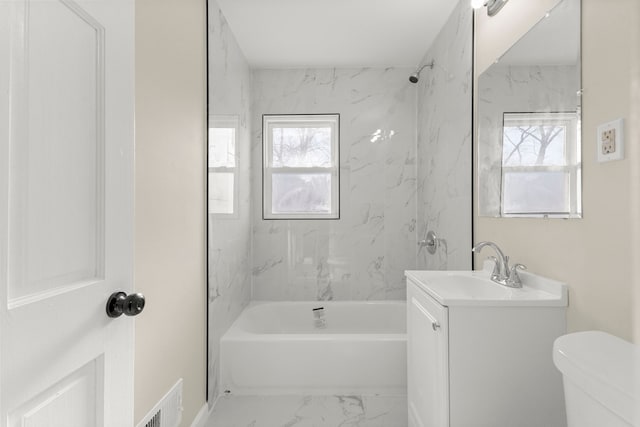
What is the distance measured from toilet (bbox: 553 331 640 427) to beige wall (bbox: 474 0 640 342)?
142mm

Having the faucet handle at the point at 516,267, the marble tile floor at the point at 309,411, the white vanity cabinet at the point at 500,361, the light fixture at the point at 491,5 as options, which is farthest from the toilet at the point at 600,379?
the light fixture at the point at 491,5

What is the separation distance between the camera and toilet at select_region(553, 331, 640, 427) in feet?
2.46

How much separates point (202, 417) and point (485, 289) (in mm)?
1663

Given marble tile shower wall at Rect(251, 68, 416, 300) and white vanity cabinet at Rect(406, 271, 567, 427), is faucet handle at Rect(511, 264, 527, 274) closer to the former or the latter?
white vanity cabinet at Rect(406, 271, 567, 427)

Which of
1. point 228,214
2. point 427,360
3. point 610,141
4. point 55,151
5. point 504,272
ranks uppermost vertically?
point 610,141

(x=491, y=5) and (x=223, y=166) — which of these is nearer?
(x=491, y=5)

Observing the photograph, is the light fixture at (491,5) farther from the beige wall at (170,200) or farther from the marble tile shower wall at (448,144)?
the beige wall at (170,200)

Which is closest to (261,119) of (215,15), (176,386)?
(215,15)

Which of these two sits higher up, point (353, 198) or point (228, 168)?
point (228, 168)

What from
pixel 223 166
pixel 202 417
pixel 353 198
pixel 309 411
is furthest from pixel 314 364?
pixel 353 198

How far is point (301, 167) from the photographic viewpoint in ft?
11.0

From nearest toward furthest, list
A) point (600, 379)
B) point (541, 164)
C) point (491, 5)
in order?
point (600, 379) → point (541, 164) → point (491, 5)

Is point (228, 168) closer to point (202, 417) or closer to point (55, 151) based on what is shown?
point (202, 417)

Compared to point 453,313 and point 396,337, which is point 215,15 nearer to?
point 453,313
